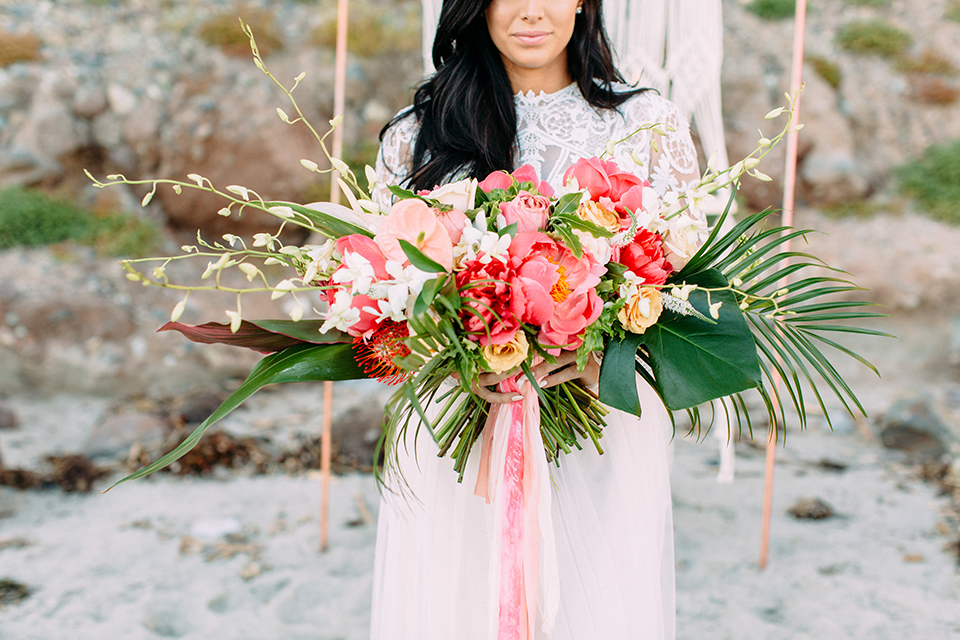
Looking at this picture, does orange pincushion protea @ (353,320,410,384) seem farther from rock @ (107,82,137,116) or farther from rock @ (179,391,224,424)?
rock @ (107,82,137,116)

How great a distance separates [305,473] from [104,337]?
1876 millimetres

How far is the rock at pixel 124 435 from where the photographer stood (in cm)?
321

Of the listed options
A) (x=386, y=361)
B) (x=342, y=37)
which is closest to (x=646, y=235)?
(x=386, y=361)

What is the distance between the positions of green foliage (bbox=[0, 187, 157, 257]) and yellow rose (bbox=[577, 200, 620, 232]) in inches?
172

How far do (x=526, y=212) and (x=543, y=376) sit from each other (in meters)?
0.26

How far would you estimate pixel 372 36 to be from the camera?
5.43m

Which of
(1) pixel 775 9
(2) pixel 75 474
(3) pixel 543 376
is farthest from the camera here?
(1) pixel 775 9

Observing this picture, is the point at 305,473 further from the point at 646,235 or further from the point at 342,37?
the point at 646,235

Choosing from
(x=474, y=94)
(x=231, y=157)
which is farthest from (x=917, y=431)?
(x=231, y=157)

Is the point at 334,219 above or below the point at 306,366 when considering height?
above

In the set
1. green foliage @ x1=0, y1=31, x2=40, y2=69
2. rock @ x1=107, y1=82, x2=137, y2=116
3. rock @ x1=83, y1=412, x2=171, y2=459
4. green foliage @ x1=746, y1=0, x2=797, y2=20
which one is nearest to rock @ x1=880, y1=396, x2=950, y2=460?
rock @ x1=83, y1=412, x2=171, y2=459

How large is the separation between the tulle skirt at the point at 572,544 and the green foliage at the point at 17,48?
5.36m

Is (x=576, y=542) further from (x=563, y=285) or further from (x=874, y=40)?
(x=874, y=40)

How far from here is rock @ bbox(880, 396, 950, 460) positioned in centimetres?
324
